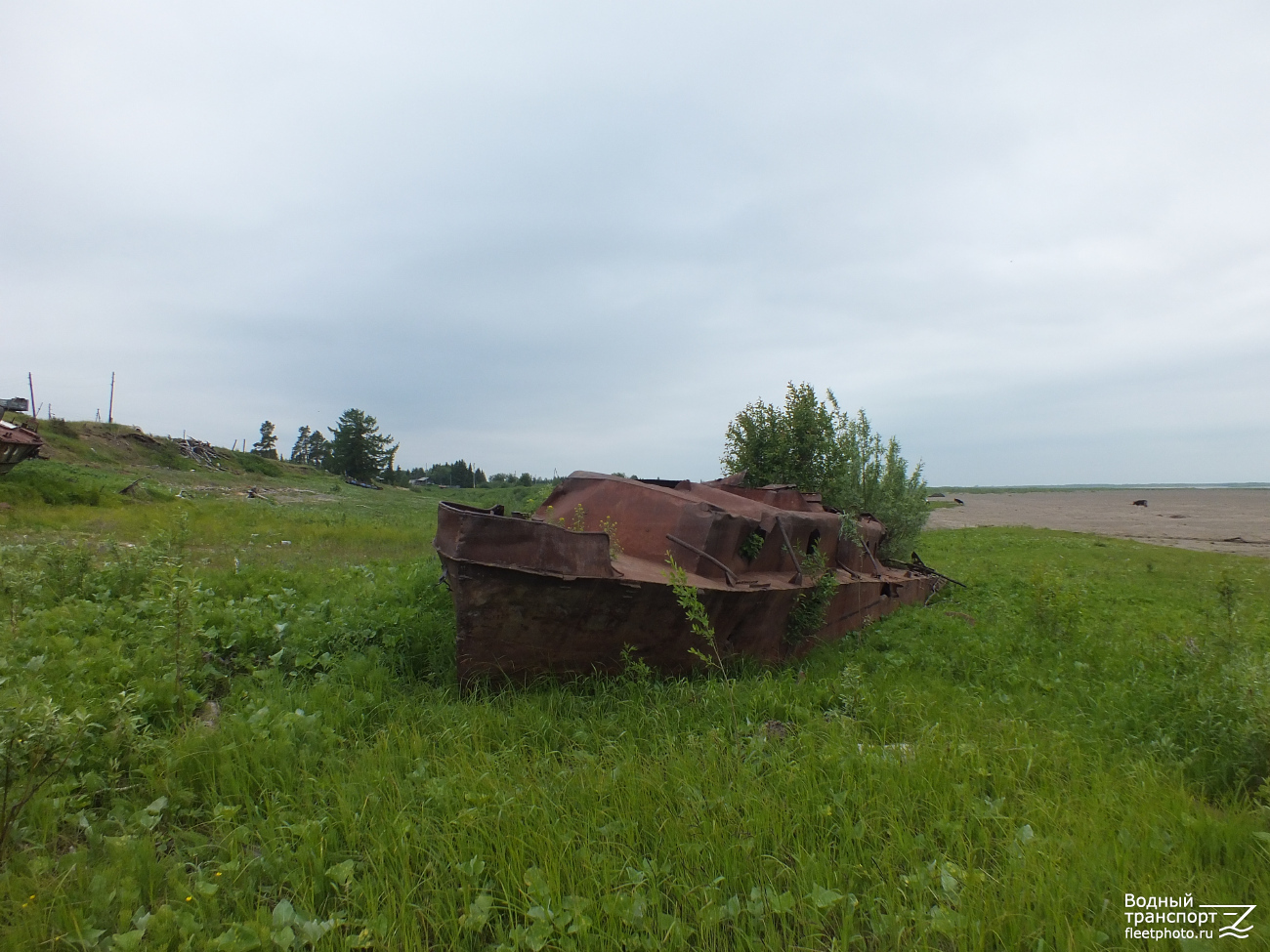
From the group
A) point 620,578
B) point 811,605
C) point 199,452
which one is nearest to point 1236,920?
point 620,578

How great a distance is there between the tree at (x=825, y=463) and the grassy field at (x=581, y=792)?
22.8 feet

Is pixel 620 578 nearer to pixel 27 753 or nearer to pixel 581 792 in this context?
pixel 581 792

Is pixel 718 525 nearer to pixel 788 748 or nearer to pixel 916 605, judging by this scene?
pixel 788 748

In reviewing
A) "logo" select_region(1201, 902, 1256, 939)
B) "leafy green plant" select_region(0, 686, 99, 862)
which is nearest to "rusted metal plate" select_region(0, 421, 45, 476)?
"leafy green plant" select_region(0, 686, 99, 862)

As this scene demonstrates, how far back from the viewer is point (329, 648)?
5562 mm

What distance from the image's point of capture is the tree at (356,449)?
186 feet

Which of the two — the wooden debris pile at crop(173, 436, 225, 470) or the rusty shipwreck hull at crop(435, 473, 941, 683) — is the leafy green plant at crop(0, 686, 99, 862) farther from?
the wooden debris pile at crop(173, 436, 225, 470)

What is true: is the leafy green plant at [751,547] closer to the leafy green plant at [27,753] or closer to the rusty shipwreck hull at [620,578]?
the rusty shipwreck hull at [620,578]

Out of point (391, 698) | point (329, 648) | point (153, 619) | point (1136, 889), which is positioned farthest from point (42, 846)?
point (1136, 889)

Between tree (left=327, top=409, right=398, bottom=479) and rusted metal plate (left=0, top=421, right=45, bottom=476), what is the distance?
39.8m

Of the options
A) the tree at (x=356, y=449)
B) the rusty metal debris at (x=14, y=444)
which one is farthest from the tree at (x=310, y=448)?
the rusty metal debris at (x=14, y=444)

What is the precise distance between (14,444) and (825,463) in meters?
18.8

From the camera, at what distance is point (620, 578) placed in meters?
4.34

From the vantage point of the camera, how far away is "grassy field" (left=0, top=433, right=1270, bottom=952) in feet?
8.52
